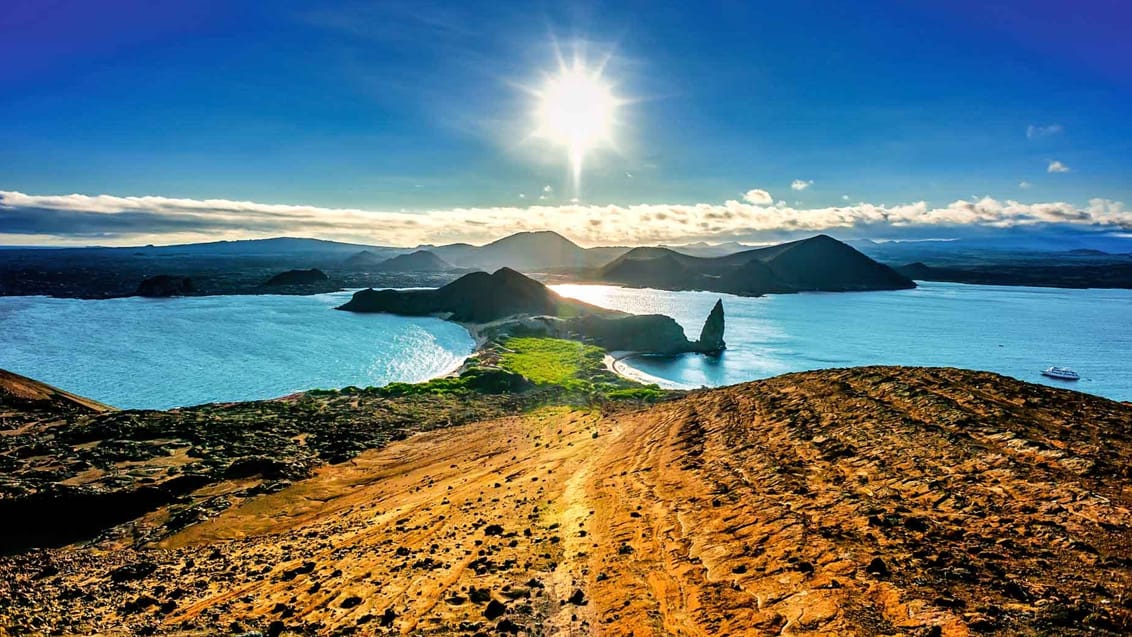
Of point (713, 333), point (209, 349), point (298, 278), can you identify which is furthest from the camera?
point (298, 278)

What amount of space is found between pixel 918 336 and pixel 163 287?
618ft

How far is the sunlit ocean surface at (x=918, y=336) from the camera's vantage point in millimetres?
65125

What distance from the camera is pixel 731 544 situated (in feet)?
30.2

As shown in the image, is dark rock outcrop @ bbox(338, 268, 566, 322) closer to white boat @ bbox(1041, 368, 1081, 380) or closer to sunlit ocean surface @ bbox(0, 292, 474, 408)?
sunlit ocean surface @ bbox(0, 292, 474, 408)

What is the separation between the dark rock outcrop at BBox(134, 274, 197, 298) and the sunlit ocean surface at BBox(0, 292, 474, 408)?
24236 mm

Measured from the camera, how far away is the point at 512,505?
1338 cm

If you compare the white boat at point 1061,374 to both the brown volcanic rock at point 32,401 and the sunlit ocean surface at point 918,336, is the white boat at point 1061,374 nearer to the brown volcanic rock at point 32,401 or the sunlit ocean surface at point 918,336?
the sunlit ocean surface at point 918,336

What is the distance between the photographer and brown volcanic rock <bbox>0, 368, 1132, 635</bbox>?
6891mm

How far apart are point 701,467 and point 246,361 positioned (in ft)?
217

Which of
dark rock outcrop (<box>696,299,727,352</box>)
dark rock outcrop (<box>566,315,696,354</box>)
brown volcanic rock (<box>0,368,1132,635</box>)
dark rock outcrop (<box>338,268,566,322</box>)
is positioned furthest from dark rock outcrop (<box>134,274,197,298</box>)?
brown volcanic rock (<box>0,368,1132,635</box>)

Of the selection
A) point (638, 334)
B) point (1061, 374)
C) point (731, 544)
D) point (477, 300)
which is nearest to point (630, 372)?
point (638, 334)

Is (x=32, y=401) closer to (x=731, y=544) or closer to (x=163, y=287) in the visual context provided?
(x=731, y=544)

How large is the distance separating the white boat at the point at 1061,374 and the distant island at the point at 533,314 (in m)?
38.4

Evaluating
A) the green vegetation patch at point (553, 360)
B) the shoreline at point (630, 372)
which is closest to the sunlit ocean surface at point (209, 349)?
the green vegetation patch at point (553, 360)
